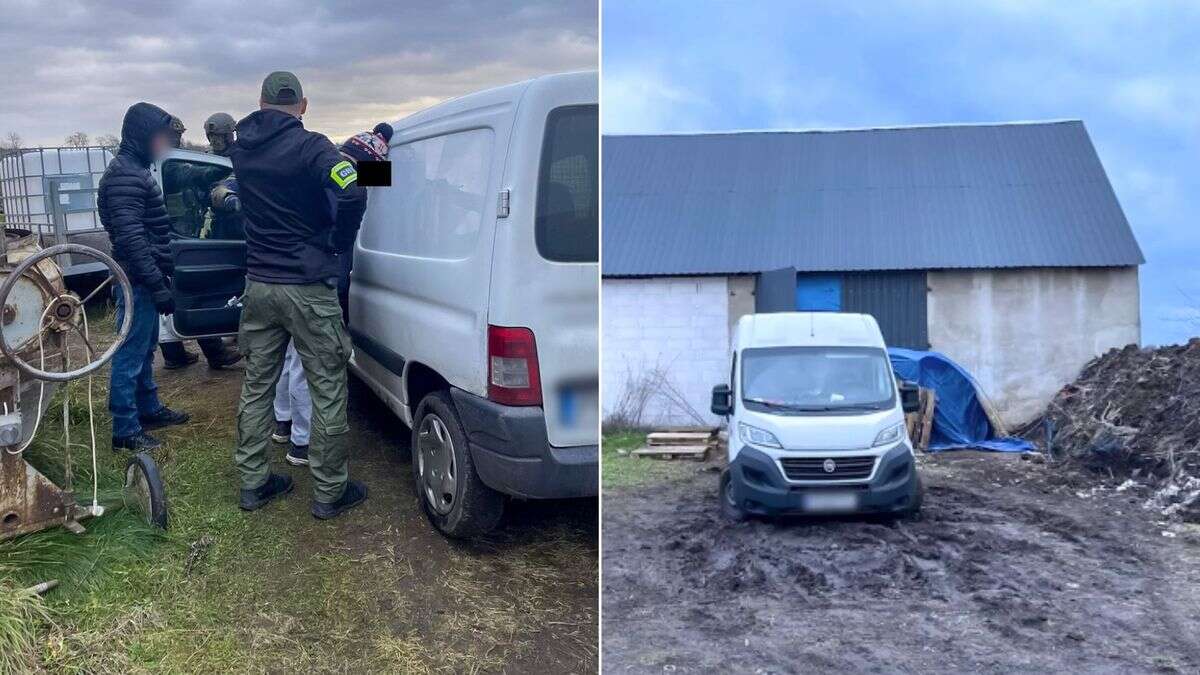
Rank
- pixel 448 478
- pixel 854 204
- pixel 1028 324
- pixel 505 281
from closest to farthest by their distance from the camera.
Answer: pixel 505 281 < pixel 448 478 < pixel 854 204 < pixel 1028 324

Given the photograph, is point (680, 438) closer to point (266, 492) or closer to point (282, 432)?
point (282, 432)

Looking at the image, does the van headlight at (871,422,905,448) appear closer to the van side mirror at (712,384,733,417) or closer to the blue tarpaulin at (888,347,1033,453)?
the van side mirror at (712,384,733,417)

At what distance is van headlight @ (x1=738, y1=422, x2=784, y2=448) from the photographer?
5625 mm

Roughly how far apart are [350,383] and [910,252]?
6640mm

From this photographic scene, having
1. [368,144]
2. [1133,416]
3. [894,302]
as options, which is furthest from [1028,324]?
[368,144]

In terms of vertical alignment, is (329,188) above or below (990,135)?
below

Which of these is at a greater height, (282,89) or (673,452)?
(282,89)

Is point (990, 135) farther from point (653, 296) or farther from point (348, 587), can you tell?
point (348, 587)

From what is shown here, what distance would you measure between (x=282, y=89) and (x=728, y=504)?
16.0 ft

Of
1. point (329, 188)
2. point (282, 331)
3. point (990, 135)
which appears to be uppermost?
point (990, 135)

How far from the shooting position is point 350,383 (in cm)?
253

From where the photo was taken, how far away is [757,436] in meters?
5.69

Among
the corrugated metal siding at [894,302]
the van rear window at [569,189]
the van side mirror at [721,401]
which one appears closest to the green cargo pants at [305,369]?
the van rear window at [569,189]

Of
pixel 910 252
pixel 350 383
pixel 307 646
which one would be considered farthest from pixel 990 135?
pixel 307 646
